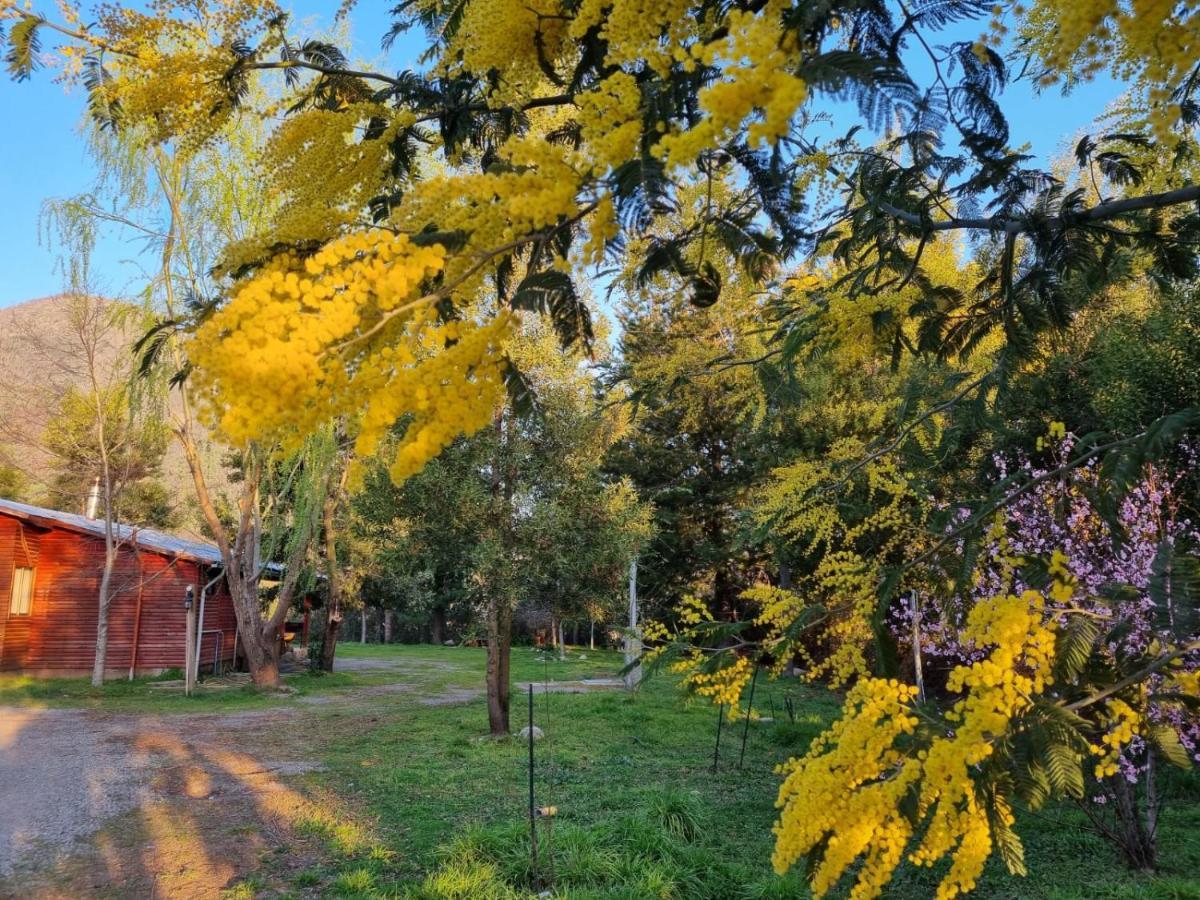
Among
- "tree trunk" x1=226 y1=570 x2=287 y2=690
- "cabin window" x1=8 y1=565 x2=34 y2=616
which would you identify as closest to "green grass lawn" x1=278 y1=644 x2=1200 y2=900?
"tree trunk" x1=226 y1=570 x2=287 y2=690

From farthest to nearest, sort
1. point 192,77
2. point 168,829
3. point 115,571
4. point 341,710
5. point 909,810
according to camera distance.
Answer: point 115,571 → point 341,710 → point 168,829 → point 192,77 → point 909,810

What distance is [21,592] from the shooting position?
18562mm

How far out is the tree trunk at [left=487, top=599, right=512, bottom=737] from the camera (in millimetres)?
10938

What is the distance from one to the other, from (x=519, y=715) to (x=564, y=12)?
12.7 meters

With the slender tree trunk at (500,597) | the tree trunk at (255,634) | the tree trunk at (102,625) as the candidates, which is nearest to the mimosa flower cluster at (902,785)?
the slender tree trunk at (500,597)

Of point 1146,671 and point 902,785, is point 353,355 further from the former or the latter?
point 1146,671

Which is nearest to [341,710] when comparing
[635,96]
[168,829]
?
[168,829]

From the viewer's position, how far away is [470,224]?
4.68 feet

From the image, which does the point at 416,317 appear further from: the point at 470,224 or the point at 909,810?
the point at 909,810

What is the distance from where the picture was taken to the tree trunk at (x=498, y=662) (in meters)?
10.9

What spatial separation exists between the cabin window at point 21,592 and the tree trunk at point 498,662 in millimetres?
14096

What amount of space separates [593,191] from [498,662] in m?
10.5

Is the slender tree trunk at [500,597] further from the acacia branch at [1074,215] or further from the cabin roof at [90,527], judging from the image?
the cabin roof at [90,527]

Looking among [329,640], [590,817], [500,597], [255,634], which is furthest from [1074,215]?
[329,640]
